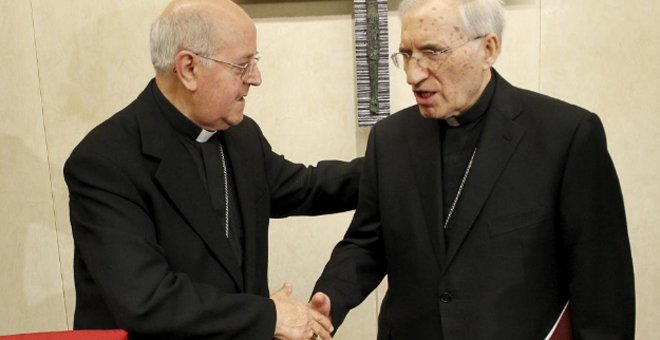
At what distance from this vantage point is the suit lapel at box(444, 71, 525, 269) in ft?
6.43

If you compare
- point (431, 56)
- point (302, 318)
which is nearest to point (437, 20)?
point (431, 56)

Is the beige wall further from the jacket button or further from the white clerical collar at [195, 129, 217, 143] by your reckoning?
the jacket button

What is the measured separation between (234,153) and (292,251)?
3.85ft

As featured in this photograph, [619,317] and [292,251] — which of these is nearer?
[619,317]

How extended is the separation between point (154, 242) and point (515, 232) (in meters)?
0.90

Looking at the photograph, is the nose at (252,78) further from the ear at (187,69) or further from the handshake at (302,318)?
the handshake at (302,318)

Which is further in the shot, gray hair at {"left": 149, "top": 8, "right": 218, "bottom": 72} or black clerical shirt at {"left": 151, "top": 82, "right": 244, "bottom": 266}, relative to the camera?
black clerical shirt at {"left": 151, "top": 82, "right": 244, "bottom": 266}

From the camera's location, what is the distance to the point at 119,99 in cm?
321

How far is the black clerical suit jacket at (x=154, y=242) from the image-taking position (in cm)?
196

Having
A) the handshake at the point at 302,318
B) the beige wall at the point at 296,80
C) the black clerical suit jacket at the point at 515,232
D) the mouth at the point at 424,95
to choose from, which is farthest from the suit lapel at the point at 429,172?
the beige wall at the point at 296,80

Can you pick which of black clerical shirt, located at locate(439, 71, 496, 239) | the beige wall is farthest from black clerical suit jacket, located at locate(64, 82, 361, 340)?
the beige wall

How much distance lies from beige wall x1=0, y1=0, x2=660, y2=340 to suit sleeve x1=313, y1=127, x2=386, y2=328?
98 centimetres

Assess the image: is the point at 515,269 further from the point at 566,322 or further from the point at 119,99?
the point at 119,99

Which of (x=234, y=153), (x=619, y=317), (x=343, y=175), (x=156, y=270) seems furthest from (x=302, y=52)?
(x=619, y=317)
